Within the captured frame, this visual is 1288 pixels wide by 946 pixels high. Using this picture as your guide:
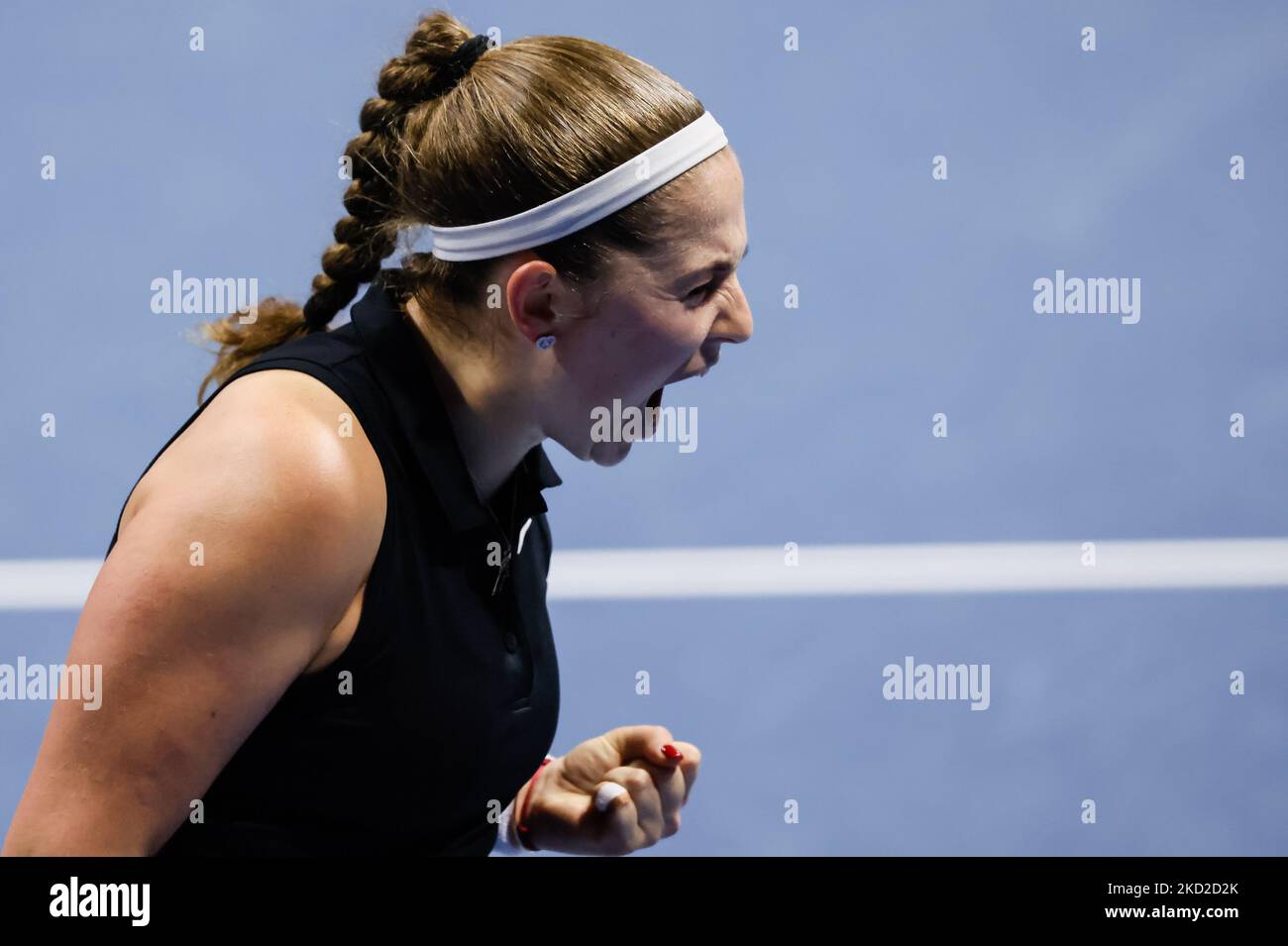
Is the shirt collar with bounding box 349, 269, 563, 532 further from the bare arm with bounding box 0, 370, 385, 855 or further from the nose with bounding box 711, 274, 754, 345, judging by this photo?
the nose with bounding box 711, 274, 754, 345

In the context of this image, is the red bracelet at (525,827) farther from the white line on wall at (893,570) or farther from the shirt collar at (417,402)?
the white line on wall at (893,570)

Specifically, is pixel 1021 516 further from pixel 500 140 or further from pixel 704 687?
pixel 500 140

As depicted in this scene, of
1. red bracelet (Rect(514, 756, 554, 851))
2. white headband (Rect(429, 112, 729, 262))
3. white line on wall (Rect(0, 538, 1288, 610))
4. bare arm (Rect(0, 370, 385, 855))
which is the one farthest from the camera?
white line on wall (Rect(0, 538, 1288, 610))

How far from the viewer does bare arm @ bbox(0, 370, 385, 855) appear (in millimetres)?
854

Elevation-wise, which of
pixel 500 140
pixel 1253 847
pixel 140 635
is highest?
pixel 500 140

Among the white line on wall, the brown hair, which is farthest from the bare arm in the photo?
the white line on wall

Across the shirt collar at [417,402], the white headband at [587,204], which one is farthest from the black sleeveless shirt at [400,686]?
the white headband at [587,204]

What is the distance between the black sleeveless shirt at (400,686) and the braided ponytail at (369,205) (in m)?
0.06

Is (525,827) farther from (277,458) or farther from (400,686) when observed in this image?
(277,458)

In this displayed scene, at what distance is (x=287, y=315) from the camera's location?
48.5 inches

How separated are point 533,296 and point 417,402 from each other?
0.44 feet

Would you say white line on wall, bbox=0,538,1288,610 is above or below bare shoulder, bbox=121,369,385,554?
below
